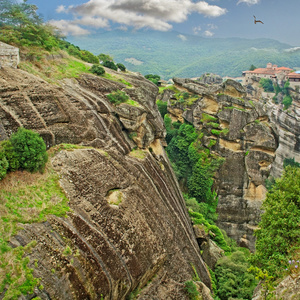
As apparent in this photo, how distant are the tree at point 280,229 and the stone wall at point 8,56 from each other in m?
17.5

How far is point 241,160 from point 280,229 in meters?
18.9

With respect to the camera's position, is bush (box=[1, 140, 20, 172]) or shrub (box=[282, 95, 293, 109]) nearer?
bush (box=[1, 140, 20, 172])

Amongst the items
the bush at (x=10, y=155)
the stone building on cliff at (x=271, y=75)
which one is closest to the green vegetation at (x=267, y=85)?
the stone building on cliff at (x=271, y=75)

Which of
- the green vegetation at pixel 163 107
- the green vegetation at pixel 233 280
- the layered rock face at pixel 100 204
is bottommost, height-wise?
the green vegetation at pixel 233 280

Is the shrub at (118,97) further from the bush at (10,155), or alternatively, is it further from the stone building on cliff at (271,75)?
the stone building on cliff at (271,75)

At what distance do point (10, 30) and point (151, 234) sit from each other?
56.3ft

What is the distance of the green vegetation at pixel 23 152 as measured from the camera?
10.7 metres

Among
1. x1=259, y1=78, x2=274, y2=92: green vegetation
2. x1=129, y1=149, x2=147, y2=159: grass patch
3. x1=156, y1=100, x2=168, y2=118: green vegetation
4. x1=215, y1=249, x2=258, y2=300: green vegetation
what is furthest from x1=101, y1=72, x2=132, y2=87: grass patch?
x1=259, y1=78, x2=274, y2=92: green vegetation

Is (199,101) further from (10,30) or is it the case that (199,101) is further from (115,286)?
(115,286)

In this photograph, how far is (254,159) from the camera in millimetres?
31844

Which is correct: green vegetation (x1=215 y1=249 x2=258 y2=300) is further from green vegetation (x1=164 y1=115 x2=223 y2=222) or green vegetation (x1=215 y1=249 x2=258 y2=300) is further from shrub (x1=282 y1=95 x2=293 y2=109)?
shrub (x1=282 y1=95 x2=293 y2=109)

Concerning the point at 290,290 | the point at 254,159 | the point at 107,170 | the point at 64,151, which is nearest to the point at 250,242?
the point at 254,159

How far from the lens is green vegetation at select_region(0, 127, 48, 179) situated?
35.2ft

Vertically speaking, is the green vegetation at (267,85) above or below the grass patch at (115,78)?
above
